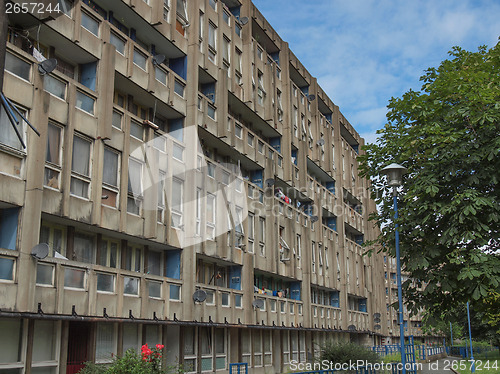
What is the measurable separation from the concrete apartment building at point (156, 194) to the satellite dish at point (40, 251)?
0.15 meters

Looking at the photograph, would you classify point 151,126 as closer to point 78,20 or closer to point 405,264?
point 78,20

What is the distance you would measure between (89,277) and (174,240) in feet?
17.7

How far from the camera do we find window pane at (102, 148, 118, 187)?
18844 millimetres

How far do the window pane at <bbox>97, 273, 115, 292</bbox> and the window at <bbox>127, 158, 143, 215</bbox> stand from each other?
8.61ft

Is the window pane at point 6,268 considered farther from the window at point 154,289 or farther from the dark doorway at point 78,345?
the window at point 154,289

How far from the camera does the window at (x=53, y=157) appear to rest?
16328 mm

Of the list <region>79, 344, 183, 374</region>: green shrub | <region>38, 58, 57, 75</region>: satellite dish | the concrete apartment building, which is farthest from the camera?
<region>38, 58, 57, 75</region>: satellite dish

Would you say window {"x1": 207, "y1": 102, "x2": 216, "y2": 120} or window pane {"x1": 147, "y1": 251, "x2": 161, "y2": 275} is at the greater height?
window {"x1": 207, "y1": 102, "x2": 216, "y2": 120}

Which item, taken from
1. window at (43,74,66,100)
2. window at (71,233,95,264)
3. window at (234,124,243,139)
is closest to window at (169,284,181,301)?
window at (71,233,95,264)

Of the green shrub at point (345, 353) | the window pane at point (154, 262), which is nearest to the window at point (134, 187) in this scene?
the window pane at point (154, 262)

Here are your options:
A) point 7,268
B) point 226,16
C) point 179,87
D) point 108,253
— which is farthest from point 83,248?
point 226,16

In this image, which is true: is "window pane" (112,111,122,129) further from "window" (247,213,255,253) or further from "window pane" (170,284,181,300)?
"window" (247,213,255,253)

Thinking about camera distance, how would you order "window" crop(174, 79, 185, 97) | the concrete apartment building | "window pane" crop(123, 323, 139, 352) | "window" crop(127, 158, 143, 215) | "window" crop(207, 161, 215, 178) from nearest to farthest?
the concrete apartment building < "window pane" crop(123, 323, 139, 352) < "window" crop(127, 158, 143, 215) < "window" crop(174, 79, 185, 97) < "window" crop(207, 161, 215, 178)

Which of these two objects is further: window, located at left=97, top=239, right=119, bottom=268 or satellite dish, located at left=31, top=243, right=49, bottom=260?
window, located at left=97, top=239, right=119, bottom=268
